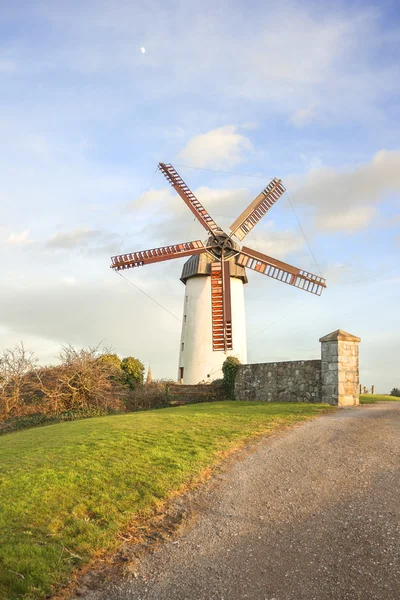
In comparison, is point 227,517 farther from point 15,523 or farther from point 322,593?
point 15,523

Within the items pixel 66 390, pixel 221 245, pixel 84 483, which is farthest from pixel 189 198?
pixel 84 483

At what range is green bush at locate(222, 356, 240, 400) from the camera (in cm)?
2609

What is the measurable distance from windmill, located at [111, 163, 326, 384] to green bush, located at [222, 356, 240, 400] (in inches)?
88.3

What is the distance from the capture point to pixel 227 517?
7.74 meters

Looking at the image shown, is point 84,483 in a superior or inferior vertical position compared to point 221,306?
inferior

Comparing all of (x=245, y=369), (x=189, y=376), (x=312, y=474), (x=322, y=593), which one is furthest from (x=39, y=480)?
(x=189, y=376)

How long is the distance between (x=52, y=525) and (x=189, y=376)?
22352 mm

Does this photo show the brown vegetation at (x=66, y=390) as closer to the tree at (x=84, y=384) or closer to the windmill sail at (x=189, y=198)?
the tree at (x=84, y=384)

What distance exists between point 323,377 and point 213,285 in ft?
37.1

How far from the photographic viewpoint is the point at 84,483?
30.3 feet

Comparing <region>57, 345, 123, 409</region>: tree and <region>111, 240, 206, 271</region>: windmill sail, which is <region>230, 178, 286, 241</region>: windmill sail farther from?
<region>57, 345, 123, 409</region>: tree

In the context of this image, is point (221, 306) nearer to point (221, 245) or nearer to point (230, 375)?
point (221, 245)

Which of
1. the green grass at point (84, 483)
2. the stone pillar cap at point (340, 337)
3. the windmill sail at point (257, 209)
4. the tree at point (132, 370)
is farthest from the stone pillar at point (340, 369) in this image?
the tree at point (132, 370)

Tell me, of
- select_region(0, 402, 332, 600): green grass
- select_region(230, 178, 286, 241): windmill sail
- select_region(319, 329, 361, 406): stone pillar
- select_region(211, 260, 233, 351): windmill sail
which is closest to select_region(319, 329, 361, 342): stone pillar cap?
select_region(319, 329, 361, 406): stone pillar
